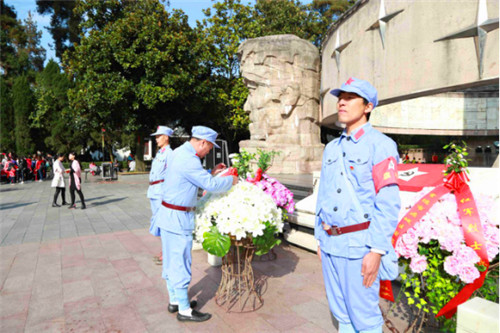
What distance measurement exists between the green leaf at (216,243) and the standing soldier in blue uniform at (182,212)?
0.85 feet

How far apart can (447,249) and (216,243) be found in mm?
1834

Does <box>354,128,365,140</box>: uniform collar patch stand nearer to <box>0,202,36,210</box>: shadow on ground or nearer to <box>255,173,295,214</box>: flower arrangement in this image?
<box>255,173,295,214</box>: flower arrangement

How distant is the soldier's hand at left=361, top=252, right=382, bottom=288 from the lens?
1.86 m

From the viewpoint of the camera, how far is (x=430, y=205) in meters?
2.30

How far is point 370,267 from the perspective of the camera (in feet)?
6.13

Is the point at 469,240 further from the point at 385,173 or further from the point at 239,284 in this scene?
the point at 239,284

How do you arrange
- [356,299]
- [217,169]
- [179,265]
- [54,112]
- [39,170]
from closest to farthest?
[356,299] → [179,265] → [217,169] → [39,170] → [54,112]

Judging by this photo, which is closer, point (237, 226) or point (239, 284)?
point (237, 226)

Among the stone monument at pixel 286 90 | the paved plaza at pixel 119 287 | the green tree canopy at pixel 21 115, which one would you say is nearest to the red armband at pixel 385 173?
the paved plaza at pixel 119 287

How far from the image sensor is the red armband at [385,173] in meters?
1.84

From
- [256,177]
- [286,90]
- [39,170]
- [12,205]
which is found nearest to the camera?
[256,177]

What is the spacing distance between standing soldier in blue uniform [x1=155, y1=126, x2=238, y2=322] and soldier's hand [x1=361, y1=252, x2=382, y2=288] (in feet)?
5.15

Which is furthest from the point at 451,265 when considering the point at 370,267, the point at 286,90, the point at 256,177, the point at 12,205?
the point at 286,90

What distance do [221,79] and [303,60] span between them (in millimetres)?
7002
